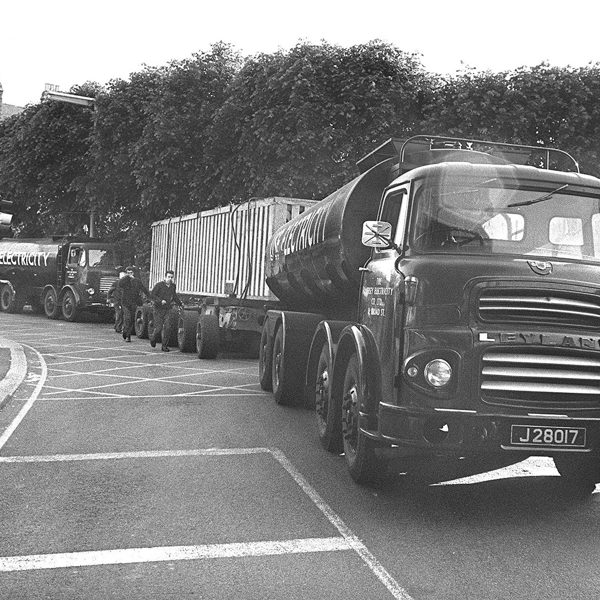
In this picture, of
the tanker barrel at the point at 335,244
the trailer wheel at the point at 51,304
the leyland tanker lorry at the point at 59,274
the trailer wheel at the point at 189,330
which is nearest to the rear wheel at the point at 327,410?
the tanker barrel at the point at 335,244

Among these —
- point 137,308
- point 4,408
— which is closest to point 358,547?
point 4,408

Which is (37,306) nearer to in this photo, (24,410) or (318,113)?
(318,113)

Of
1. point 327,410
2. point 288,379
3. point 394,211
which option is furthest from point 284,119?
point 394,211

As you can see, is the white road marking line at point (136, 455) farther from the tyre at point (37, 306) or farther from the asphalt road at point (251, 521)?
the tyre at point (37, 306)

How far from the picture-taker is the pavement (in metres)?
12.1

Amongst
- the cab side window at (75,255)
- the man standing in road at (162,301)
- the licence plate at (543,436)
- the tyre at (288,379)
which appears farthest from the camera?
the cab side window at (75,255)

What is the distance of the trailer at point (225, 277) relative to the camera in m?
16.9

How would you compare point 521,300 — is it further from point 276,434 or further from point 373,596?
point 276,434

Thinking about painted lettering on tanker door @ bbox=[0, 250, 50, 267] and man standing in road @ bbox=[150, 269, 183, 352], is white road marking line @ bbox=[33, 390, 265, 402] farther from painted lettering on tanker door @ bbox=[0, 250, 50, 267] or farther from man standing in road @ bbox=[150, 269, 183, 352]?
painted lettering on tanker door @ bbox=[0, 250, 50, 267]

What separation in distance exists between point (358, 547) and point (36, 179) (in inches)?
1396

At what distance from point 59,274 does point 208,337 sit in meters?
15.9

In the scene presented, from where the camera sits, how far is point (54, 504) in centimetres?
638

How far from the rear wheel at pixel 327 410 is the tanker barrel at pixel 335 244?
837 millimetres

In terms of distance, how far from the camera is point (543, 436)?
5.95 metres
